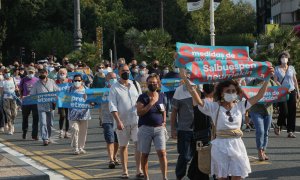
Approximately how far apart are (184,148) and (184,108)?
57cm

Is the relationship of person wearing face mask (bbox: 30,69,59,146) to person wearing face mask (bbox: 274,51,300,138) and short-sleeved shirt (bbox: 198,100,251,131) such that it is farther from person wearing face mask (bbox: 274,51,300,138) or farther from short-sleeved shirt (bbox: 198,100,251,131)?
short-sleeved shirt (bbox: 198,100,251,131)

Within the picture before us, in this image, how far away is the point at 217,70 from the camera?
25.5 ft

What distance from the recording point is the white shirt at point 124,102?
10.5 m

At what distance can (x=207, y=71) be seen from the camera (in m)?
7.76

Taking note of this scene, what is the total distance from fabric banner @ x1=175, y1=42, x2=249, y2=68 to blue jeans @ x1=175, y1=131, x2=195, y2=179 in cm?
164

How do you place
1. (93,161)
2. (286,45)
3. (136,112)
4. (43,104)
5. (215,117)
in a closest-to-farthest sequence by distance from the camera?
1. (215,117)
2. (136,112)
3. (93,161)
4. (43,104)
5. (286,45)

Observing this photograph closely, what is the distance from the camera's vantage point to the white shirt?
1052cm

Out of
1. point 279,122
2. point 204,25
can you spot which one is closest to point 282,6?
point 204,25

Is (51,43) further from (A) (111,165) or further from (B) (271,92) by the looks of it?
(A) (111,165)

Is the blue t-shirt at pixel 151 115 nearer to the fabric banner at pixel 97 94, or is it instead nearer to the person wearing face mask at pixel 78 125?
the fabric banner at pixel 97 94

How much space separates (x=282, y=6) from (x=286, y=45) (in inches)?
1977

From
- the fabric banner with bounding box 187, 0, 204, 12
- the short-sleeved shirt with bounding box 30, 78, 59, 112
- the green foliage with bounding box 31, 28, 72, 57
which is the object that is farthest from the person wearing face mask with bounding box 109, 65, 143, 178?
the green foliage with bounding box 31, 28, 72, 57

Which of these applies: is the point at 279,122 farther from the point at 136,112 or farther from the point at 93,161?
the point at 136,112

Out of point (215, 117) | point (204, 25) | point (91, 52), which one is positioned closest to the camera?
point (215, 117)
